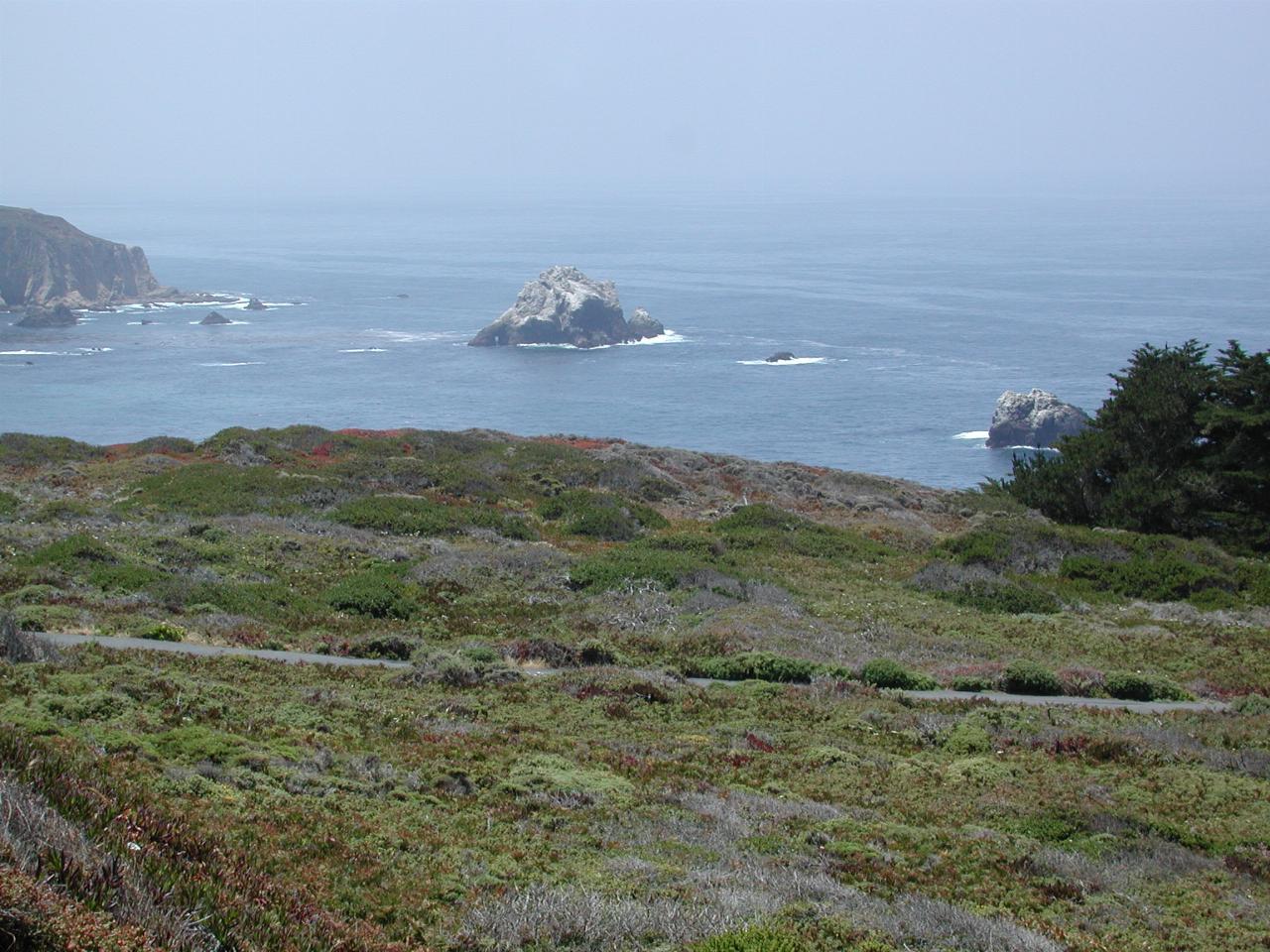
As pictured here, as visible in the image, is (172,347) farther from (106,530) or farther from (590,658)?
(590,658)

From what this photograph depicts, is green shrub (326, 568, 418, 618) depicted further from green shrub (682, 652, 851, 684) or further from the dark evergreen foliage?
the dark evergreen foliage

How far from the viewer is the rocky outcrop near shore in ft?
406

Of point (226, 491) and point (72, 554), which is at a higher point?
point (72, 554)

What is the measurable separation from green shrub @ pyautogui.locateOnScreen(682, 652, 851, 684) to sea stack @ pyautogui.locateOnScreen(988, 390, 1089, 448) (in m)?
65.6

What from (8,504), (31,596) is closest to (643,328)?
(8,504)

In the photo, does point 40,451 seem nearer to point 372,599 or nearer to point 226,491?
point 226,491

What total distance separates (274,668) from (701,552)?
43.9ft

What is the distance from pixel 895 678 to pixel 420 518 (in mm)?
14833

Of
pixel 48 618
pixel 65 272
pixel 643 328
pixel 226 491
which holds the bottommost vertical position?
pixel 226 491

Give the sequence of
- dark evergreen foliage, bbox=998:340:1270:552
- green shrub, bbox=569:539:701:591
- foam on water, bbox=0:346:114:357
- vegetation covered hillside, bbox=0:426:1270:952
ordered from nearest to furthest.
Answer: vegetation covered hillside, bbox=0:426:1270:952 → green shrub, bbox=569:539:701:591 → dark evergreen foliage, bbox=998:340:1270:552 → foam on water, bbox=0:346:114:357

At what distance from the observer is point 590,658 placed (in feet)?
54.1

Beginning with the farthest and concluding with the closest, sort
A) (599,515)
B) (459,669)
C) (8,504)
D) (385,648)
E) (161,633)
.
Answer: (599,515) < (8,504) < (385,648) < (161,633) < (459,669)

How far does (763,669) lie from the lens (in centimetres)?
1609

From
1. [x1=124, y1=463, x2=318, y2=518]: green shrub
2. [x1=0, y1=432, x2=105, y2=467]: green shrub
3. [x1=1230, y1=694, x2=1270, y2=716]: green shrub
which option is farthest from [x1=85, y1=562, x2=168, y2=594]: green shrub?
[x1=0, y1=432, x2=105, y2=467]: green shrub
